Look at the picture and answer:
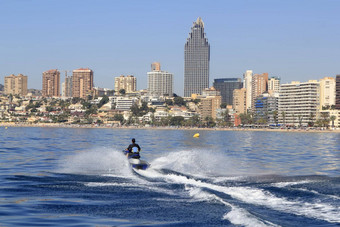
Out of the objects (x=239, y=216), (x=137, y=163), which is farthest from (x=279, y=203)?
(x=137, y=163)

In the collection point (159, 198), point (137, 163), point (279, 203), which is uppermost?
point (137, 163)

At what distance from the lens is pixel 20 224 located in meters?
18.6

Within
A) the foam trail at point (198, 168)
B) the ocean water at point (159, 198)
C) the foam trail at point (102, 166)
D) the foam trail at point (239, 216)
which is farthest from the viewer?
the foam trail at point (198, 168)

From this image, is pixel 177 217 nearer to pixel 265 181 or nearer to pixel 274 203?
pixel 274 203

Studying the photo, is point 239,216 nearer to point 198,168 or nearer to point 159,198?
point 159,198

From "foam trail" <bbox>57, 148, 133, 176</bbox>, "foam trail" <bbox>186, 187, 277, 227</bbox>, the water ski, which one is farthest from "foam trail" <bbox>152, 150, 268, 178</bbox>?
"foam trail" <bbox>186, 187, 277, 227</bbox>

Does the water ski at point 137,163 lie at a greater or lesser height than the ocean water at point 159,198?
greater

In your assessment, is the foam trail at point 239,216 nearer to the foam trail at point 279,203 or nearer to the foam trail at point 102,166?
the foam trail at point 279,203

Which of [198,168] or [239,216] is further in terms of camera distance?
[198,168]

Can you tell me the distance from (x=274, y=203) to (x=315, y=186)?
5447 millimetres

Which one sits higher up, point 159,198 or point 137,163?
point 137,163

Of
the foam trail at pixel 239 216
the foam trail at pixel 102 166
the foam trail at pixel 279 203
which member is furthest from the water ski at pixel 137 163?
the foam trail at pixel 239 216

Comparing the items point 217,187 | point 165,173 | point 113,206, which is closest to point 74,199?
point 113,206

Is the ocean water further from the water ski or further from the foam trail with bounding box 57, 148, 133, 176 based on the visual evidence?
the water ski
